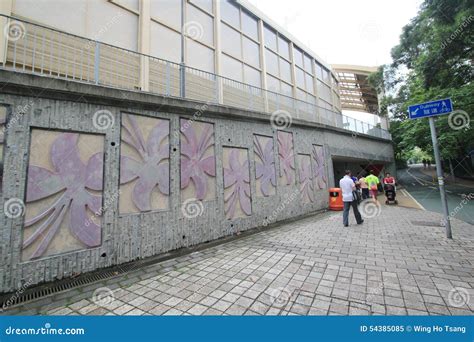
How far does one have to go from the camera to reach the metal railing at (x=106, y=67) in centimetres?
537

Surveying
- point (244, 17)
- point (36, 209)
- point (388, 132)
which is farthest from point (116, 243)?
point (388, 132)

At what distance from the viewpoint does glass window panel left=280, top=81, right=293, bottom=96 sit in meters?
14.7

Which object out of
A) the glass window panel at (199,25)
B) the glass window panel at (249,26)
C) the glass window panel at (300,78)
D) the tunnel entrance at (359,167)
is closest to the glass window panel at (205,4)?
the glass window panel at (199,25)

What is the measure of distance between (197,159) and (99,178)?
242 centimetres

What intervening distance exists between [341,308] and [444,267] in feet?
8.79

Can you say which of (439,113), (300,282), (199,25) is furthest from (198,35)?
(300,282)

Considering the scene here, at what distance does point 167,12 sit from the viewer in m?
9.14

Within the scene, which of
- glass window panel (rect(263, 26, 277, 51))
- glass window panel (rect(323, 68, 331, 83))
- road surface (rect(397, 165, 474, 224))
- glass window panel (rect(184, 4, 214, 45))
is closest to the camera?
road surface (rect(397, 165, 474, 224))

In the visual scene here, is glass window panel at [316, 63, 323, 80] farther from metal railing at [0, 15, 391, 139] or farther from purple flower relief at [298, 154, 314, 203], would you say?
purple flower relief at [298, 154, 314, 203]

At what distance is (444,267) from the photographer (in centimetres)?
393

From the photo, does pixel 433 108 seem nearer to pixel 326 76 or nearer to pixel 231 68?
pixel 231 68

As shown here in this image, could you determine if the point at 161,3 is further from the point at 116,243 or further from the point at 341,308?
the point at 341,308

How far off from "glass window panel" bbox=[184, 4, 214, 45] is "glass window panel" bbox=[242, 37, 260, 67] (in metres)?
2.40

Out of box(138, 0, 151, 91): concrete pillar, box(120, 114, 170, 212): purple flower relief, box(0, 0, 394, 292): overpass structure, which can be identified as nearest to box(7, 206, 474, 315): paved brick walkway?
box(0, 0, 394, 292): overpass structure
